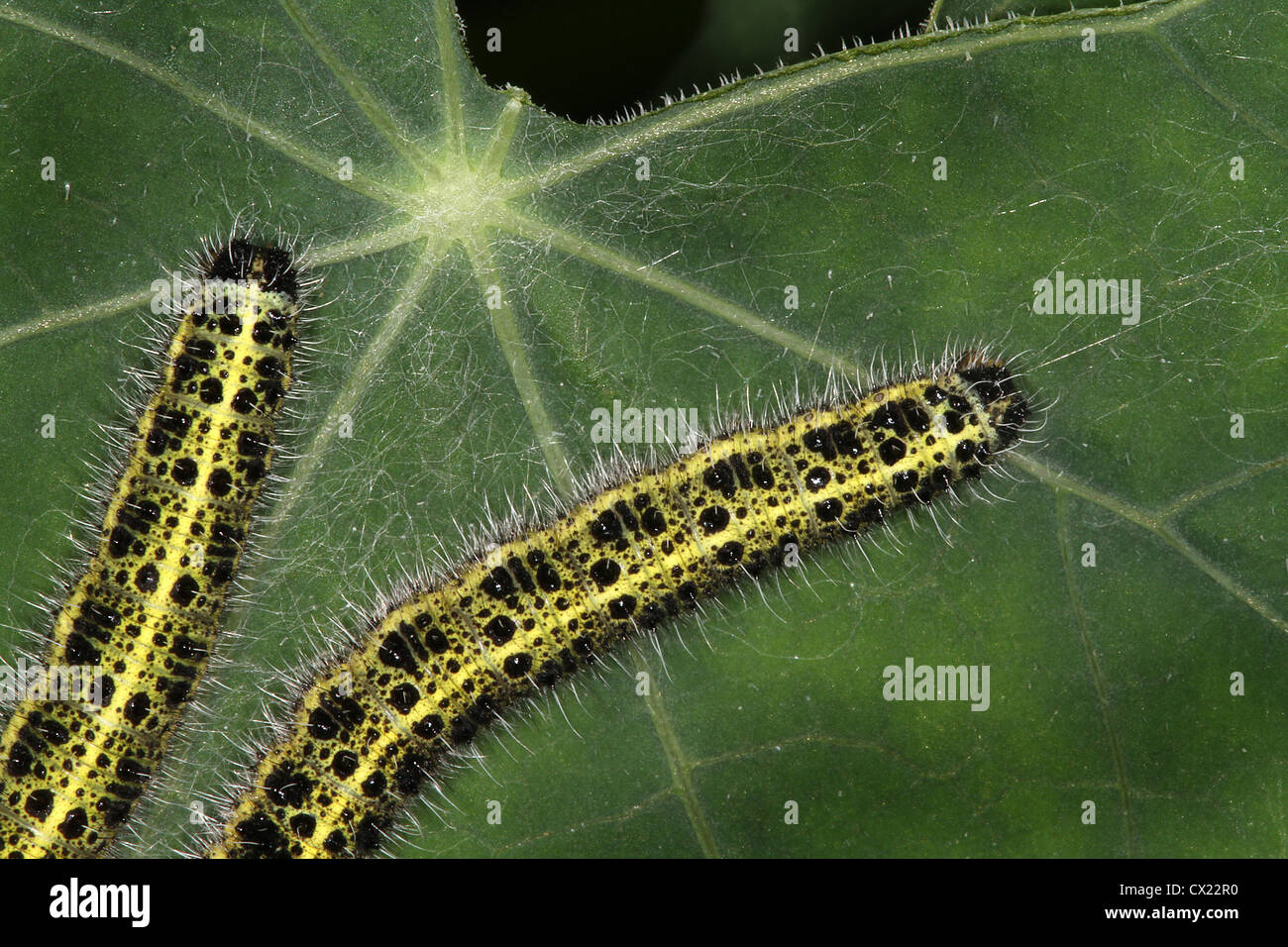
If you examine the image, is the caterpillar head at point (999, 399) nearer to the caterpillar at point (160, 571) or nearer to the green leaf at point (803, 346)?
the green leaf at point (803, 346)

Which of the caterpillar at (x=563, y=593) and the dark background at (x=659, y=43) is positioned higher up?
the dark background at (x=659, y=43)

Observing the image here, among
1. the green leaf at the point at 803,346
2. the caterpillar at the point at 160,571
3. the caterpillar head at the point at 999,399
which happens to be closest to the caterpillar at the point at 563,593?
the caterpillar head at the point at 999,399

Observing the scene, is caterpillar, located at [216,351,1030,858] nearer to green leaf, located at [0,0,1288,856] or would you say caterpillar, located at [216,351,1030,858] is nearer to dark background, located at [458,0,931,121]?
green leaf, located at [0,0,1288,856]

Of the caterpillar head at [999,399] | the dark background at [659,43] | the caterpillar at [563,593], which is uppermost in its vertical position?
the dark background at [659,43]

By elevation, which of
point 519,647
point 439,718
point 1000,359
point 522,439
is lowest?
point 439,718
